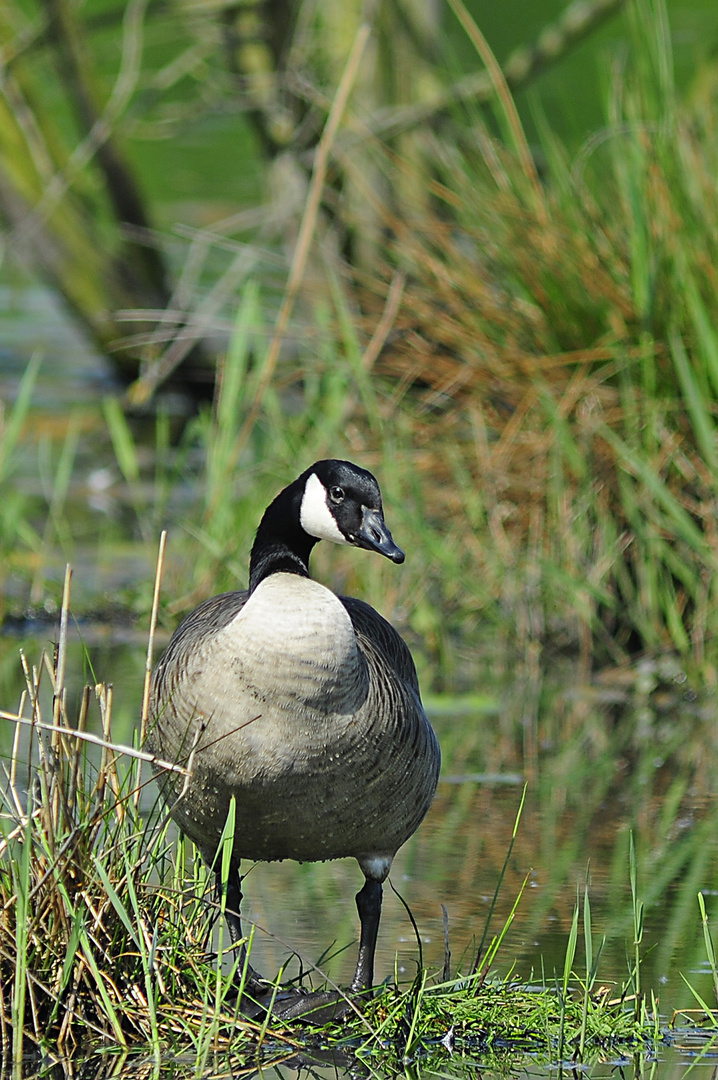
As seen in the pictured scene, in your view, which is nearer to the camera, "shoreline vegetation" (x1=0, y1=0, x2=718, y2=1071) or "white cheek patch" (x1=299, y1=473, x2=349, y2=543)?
"white cheek patch" (x1=299, y1=473, x2=349, y2=543)

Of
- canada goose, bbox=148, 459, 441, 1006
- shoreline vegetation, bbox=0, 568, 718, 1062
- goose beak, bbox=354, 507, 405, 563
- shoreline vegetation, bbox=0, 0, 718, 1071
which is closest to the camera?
shoreline vegetation, bbox=0, 568, 718, 1062

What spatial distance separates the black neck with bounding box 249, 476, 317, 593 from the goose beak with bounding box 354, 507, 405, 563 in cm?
16

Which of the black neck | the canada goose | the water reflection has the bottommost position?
the water reflection

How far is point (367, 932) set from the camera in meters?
3.74

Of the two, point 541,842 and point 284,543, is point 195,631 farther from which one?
point 541,842

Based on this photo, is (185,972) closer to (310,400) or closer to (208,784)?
(208,784)

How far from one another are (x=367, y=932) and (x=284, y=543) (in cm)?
87

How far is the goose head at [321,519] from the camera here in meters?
3.70

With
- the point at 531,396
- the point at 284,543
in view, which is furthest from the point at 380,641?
the point at 531,396

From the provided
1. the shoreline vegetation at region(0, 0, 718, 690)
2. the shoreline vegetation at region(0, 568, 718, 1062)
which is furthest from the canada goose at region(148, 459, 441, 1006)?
the shoreline vegetation at region(0, 0, 718, 690)

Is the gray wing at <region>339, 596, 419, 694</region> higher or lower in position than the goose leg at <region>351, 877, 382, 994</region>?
higher

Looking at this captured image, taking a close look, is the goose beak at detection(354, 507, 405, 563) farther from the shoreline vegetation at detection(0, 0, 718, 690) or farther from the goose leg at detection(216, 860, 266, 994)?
the shoreline vegetation at detection(0, 0, 718, 690)

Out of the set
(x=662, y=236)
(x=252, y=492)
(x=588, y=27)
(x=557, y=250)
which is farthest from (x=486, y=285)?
(x=588, y=27)

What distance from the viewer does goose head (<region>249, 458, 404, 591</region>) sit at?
3.70m
